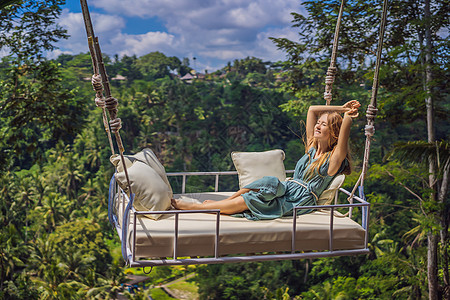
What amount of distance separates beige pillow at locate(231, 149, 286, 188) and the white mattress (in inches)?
26.1

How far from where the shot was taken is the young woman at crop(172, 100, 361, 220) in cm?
300

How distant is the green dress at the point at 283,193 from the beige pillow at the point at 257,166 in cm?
31

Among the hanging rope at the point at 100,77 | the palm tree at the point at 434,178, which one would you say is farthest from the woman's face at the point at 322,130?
the palm tree at the point at 434,178

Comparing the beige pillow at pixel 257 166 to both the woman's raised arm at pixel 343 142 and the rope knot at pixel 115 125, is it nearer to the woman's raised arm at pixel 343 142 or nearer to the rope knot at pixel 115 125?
the woman's raised arm at pixel 343 142

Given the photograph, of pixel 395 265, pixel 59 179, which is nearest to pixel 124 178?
pixel 395 265

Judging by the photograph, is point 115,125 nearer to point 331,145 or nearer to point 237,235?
point 237,235

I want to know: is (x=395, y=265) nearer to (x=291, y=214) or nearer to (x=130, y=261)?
(x=291, y=214)

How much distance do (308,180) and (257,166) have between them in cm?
52

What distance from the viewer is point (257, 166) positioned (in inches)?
143

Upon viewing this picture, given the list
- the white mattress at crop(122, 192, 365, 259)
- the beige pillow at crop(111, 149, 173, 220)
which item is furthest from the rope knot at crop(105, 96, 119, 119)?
the white mattress at crop(122, 192, 365, 259)

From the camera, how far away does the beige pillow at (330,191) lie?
3170 millimetres

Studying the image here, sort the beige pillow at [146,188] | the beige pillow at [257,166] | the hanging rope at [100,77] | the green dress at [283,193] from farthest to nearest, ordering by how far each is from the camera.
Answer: the beige pillow at [257,166] < the green dress at [283,193] < the beige pillow at [146,188] < the hanging rope at [100,77]

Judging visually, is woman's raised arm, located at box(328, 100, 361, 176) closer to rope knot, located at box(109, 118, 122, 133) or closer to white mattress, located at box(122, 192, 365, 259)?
white mattress, located at box(122, 192, 365, 259)

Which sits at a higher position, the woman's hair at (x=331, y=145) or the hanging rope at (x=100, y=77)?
the hanging rope at (x=100, y=77)
